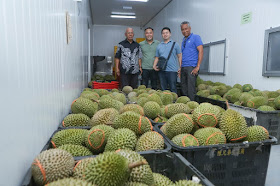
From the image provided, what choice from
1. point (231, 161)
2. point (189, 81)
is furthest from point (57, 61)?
point (189, 81)

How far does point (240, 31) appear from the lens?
13.2ft

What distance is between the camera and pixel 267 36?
11.0 ft

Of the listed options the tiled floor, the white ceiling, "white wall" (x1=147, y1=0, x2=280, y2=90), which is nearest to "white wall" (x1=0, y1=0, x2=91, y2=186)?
the tiled floor

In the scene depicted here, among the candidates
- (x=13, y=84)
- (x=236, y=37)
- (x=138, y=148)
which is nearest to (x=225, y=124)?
(x=138, y=148)

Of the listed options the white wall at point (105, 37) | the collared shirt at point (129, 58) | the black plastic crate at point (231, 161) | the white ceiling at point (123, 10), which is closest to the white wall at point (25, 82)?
the black plastic crate at point (231, 161)

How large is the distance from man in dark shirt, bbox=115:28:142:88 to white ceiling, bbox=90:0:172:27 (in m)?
3.64

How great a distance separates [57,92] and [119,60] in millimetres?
3296

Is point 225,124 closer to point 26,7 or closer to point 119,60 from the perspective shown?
point 26,7

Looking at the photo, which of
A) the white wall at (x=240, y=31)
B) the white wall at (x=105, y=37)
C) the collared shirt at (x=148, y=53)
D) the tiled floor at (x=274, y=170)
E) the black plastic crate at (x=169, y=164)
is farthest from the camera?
the white wall at (x=105, y=37)

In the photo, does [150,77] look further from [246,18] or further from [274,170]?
[274,170]

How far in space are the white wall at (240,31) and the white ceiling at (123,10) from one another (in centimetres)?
272

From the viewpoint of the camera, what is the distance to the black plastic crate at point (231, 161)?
1.22 m

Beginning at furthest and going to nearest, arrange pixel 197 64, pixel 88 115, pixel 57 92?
1. pixel 197 64
2. pixel 88 115
3. pixel 57 92

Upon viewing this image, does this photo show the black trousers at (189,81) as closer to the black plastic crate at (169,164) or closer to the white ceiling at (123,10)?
the black plastic crate at (169,164)
